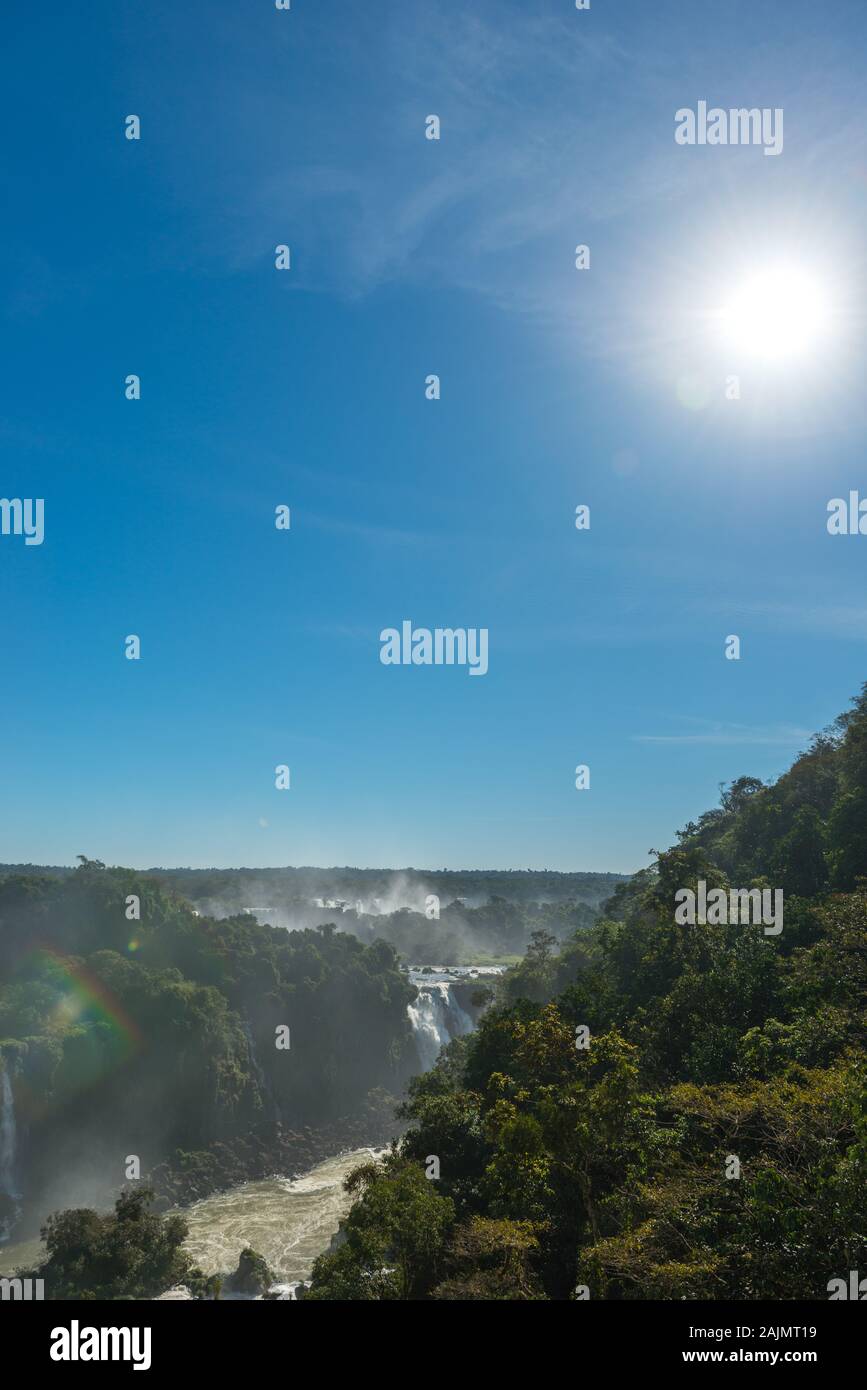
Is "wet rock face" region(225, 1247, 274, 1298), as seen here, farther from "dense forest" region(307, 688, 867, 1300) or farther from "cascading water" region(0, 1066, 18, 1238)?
"cascading water" region(0, 1066, 18, 1238)

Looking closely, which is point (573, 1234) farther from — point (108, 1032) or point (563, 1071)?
point (108, 1032)

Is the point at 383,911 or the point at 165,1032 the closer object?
the point at 165,1032

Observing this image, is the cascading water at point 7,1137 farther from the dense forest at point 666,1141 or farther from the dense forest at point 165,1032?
the dense forest at point 666,1141

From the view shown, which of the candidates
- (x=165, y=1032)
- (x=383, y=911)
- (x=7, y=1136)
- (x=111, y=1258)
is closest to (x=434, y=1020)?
(x=165, y=1032)

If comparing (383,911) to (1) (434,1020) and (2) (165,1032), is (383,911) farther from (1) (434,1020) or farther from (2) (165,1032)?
(2) (165,1032)

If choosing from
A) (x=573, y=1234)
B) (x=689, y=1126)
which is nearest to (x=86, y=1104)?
(x=573, y=1234)

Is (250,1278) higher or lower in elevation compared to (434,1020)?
lower
